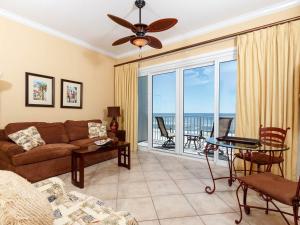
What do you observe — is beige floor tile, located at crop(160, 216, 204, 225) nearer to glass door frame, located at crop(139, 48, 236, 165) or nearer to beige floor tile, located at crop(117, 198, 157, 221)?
beige floor tile, located at crop(117, 198, 157, 221)

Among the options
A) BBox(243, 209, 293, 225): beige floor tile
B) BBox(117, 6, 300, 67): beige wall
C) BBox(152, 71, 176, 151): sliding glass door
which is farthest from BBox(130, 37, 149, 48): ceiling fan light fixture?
BBox(243, 209, 293, 225): beige floor tile

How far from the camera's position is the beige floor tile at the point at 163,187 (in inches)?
94.3

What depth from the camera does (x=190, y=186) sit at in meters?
2.59

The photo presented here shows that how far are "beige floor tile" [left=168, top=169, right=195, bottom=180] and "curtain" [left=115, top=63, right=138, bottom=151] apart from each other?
1.86m

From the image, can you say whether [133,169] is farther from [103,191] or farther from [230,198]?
[230,198]

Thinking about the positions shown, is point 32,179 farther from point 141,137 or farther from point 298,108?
point 298,108

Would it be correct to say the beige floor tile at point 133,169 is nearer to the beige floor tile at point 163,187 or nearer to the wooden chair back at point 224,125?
the beige floor tile at point 163,187

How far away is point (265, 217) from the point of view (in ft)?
→ 6.04

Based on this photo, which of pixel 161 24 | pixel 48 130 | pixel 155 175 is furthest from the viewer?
pixel 48 130

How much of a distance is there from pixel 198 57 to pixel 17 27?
11.5 feet

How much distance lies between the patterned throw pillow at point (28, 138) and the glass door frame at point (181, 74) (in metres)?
2.54

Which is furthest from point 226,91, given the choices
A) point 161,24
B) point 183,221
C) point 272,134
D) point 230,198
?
point 183,221

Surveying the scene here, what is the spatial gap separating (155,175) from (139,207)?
1036mm

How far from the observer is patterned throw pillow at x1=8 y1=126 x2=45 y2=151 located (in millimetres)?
2773
